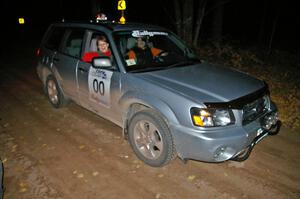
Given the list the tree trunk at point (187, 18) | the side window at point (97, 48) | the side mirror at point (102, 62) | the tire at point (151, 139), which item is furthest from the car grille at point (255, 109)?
the tree trunk at point (187, 18)

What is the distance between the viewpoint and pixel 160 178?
143 inches

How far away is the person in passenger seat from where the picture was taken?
4.63 metres

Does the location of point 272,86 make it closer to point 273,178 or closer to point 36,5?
point 273,178

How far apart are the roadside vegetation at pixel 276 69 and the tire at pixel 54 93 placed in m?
4.55

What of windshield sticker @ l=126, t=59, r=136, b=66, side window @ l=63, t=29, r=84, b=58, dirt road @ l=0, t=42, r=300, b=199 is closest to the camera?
dirt road @ l=0, t=42, r=300, b=199

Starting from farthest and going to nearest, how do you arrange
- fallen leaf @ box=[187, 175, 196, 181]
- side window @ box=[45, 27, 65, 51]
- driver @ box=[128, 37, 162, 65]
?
1. side window @ box=[45, 27, 65, 51]
2. driver @ box=[128, 37, 162, 65]
3. fallen leaf @ box=[187, 175, 196, 181]

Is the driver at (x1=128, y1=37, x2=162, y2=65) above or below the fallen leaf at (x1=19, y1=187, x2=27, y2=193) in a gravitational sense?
above

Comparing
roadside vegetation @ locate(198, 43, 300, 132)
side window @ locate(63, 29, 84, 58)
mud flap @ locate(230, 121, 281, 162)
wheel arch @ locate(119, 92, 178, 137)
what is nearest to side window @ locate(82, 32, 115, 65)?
side window @ locate(63, 29, 84, 58)

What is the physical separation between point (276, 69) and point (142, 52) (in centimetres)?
700

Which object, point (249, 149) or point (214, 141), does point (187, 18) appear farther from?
point (214, 141)

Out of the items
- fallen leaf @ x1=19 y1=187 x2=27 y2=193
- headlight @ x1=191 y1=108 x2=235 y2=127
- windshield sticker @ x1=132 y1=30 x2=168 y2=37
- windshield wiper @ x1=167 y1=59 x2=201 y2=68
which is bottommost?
fallen leaf @ x1=19 y1=187 x2=27 y2=193

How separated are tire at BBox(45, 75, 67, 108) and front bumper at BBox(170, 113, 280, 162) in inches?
129

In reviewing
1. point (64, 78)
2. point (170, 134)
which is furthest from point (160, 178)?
point (64, 78)

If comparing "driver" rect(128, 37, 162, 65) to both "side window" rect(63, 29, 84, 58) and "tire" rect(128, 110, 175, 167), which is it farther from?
"side window" rect(63, 29, 84, 58)
